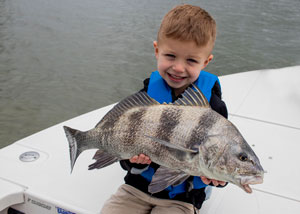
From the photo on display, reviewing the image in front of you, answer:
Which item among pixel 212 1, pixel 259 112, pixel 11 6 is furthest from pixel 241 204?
pixel 212 1

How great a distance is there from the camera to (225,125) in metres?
1.66

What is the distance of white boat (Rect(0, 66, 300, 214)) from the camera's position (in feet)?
7.65

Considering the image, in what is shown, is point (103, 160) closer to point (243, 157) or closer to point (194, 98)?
point (194, 98)

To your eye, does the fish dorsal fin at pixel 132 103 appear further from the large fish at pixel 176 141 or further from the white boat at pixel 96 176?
the white boat at pixel 96 176

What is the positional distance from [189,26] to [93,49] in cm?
818

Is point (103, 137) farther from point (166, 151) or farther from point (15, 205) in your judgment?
point (15, 205)

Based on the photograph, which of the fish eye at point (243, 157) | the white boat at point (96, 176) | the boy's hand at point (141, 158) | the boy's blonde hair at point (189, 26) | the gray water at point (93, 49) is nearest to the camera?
the fish eye at point (243, 157)

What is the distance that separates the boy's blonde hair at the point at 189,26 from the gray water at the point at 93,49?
14.8 ft

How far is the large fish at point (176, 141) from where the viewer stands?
5.10ft

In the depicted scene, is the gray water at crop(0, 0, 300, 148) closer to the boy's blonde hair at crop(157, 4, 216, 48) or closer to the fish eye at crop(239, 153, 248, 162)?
the boy's blonde hair at crop(157, 4, 216, 48)

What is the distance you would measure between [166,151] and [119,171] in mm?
1043

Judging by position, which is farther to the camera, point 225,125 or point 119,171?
point 119,171

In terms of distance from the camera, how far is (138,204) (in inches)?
90.0

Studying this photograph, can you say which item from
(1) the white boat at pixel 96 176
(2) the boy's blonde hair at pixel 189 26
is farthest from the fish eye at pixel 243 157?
(1) the white boat at pixel 96 176
